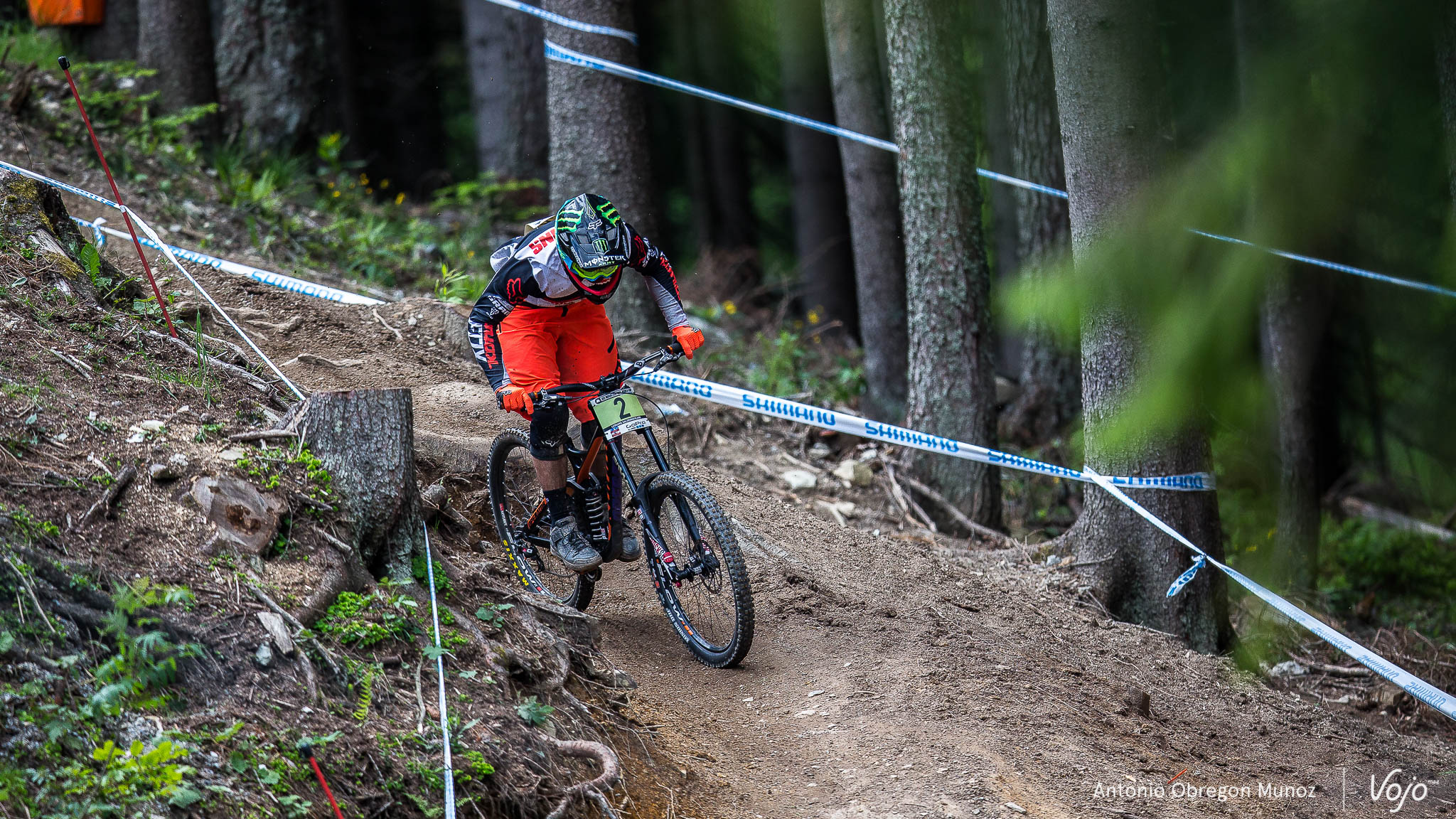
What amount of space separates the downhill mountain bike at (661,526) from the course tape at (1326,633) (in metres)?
2.53

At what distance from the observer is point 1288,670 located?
21.8 ft

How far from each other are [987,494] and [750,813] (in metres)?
4.37

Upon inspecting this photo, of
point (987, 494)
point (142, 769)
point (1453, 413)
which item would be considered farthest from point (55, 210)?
point (1453, 413)

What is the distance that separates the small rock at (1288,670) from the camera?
21.7ft

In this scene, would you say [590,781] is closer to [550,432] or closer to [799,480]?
[550,432]

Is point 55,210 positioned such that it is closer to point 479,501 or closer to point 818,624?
point 479,501

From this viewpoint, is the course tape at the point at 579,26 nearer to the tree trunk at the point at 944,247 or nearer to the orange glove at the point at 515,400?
the tree trunk at the point at 944,247

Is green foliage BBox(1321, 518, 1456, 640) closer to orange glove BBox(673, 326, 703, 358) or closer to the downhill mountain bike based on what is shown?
the downhill mountain bike

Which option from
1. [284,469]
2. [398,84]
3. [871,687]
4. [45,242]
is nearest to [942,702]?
[871,687]

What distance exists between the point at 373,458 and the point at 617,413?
1.11 metres

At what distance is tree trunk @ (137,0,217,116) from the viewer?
34.6ft

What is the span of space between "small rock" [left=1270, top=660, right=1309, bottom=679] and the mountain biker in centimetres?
410

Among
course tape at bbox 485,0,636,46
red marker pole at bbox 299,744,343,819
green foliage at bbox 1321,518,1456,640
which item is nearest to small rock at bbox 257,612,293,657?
red marker pole at bbox 299,744,343,819

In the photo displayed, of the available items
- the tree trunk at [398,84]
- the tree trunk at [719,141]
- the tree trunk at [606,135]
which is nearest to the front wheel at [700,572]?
the tree trunk at [606,135]
